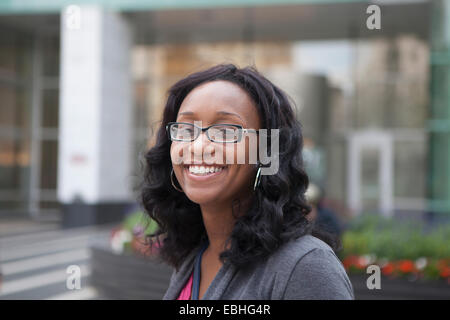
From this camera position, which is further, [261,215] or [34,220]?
[34,220]

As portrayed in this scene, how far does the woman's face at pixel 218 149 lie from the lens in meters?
1.44

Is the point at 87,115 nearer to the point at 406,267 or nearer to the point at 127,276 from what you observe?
the point at 127,276

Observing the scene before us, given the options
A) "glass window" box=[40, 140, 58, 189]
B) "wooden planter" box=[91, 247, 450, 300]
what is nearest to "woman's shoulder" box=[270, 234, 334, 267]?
"wooden planter" box=[91, 247, 450, 300]

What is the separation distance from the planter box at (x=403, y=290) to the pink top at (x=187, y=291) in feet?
11.9

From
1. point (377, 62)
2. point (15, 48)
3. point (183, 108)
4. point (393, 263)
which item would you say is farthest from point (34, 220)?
point (183, 108)

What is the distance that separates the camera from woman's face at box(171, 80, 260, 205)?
1.44 metres

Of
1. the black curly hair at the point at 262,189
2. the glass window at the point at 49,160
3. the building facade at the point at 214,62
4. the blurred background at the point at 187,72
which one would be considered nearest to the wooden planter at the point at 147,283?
the black curly hair at the point at 262,189

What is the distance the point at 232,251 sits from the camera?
1.43m

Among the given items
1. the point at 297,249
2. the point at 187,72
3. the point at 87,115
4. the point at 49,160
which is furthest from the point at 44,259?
the point at 49,160

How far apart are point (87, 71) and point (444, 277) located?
11.1 meters

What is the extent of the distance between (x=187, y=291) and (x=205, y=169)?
428 millimetres

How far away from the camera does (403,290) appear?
4.94 metres

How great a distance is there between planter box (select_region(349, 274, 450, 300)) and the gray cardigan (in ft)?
12.5
